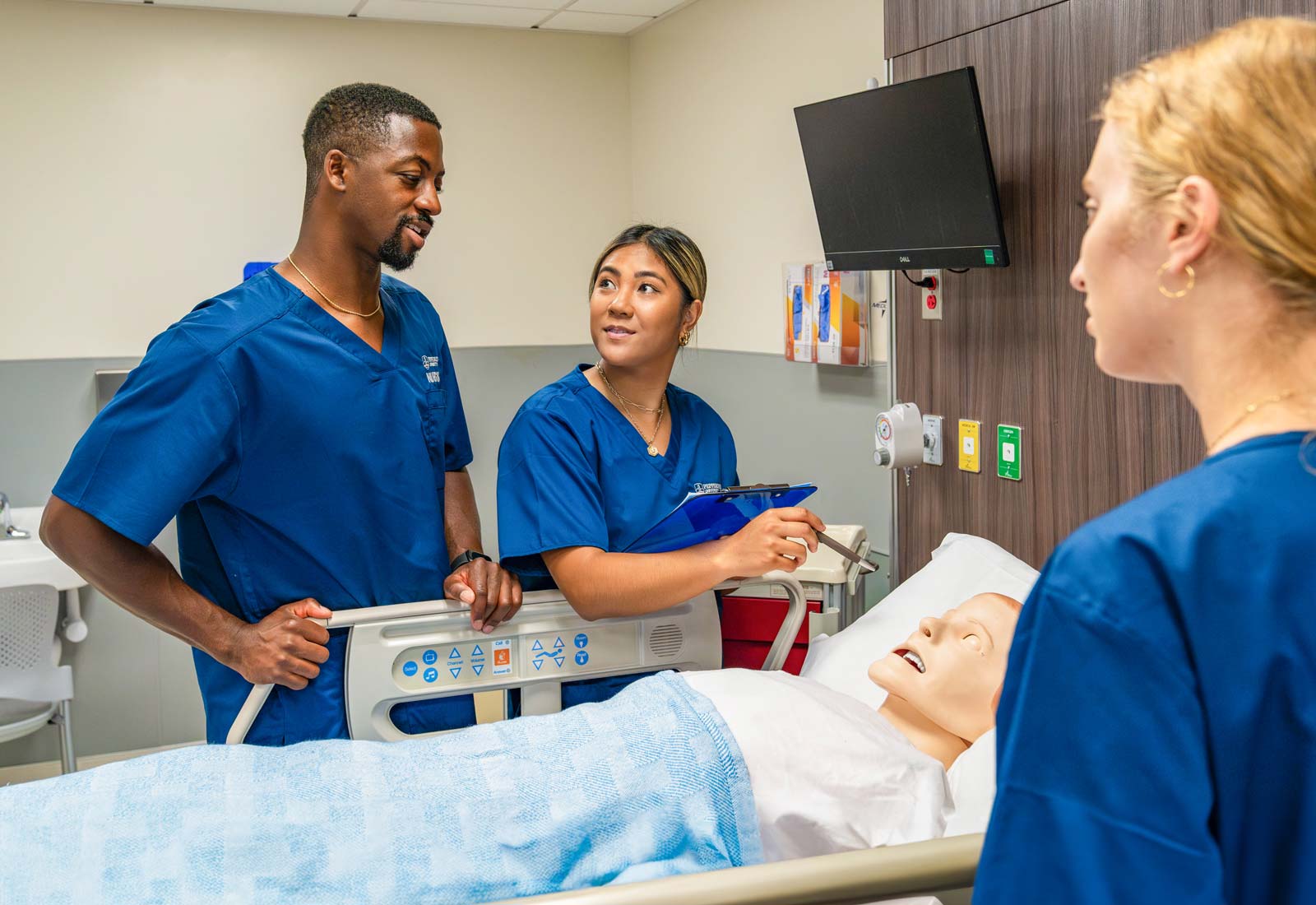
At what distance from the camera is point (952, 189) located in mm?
2131

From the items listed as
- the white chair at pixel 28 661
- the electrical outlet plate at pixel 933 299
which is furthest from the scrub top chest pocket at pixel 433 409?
the white chair at pixel 28 661

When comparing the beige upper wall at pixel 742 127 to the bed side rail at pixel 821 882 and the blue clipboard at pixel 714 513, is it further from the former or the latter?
the bed side rail at pixel 821 882

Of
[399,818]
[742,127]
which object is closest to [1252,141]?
[399,818]

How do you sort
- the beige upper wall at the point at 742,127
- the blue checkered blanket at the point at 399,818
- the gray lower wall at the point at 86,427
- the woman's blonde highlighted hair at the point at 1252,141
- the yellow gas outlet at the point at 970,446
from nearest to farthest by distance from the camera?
the woman's blonde highlighted hair at the point at 1252,141 < the blue checkered blanket at the point at 399,818 < the yellow gas outlet at the point at 970,446 < the beige upper wall at the point at 742,127 < the gray lower wall at the point at 86,427

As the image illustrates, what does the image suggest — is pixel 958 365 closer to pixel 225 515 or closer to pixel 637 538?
pixel 637 538

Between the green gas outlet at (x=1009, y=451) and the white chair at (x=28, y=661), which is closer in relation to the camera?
the green gas outlet at (x=1009, y=451)

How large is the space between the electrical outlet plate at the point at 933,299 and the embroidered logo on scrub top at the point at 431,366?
1.09 m

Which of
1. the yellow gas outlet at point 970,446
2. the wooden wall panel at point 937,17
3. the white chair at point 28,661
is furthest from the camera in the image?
the white chair at point 28,661

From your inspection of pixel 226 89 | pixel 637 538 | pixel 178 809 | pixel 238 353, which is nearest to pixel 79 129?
pixel 226 89

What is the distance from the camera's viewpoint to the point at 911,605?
2141 mm

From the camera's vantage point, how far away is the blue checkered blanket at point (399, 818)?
125cm

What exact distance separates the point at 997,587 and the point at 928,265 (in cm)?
66

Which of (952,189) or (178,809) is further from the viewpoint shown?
(952,189)

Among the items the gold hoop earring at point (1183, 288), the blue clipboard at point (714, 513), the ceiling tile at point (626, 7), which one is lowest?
the blue clipboard at point (714, 513)
